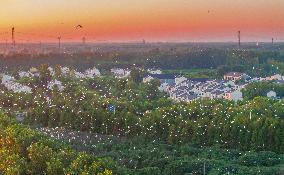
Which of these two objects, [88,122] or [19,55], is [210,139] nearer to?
[88,122]

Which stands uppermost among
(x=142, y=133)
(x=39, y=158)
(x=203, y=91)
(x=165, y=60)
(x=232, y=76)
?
(x=165, y=60)

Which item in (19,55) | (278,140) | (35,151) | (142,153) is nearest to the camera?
(35,151)

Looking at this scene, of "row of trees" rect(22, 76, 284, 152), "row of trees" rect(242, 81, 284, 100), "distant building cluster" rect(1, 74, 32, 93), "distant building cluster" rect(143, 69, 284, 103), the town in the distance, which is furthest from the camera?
"distant building cluster" rect(1, 74, 32, 93)

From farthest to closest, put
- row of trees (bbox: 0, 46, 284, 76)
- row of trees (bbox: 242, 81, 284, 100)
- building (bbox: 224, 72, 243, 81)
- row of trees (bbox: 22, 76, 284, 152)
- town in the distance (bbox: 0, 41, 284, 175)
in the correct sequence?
row of trees (bbox: 0, 46, 284, 76), building (bbox: 224, 72, 243, 81), row of trees (bbox: 242, 81, 284, 100), row of trees (bbox: 22, 76, 284, 152), town in the distance (bbox: 0, 41, 284, 175)

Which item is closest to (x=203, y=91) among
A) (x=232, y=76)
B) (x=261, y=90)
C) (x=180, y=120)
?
(x=261, y=90)

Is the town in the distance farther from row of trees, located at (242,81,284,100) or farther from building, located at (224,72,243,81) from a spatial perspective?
building, located at (224,72,243,81)

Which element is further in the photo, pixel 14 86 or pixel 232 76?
pixel 232 76

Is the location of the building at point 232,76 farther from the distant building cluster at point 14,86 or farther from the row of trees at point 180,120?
the row of trees at point 180,120

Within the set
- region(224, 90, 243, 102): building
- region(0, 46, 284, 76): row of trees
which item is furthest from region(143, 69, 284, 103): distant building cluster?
region(0, 46, 284, 76): row of trees

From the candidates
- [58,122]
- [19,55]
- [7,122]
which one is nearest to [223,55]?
[19,55]

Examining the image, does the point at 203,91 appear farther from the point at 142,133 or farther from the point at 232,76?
the point at 142,133

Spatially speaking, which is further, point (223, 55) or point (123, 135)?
point (223, 55)
